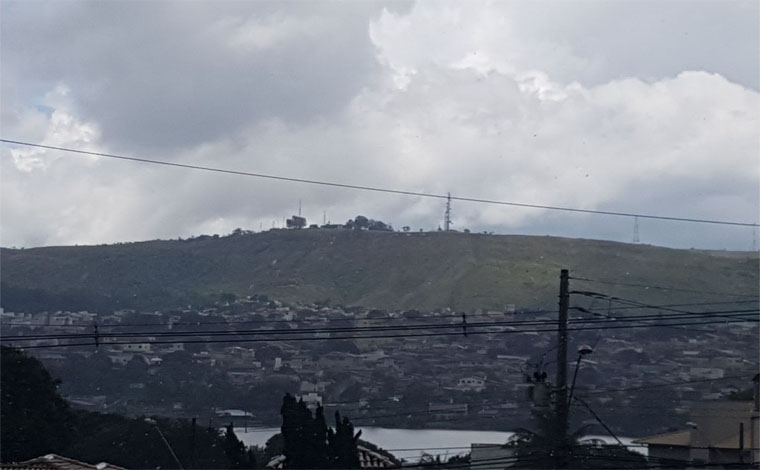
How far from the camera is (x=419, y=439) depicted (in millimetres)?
35938

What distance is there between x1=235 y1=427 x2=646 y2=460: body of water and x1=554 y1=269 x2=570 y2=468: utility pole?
336 inches

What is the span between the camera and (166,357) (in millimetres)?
50094

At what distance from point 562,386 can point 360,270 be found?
72799 mm

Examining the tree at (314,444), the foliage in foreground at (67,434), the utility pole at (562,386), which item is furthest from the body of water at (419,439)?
the utility pole at (562,386)

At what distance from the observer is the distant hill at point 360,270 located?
72.8 meters

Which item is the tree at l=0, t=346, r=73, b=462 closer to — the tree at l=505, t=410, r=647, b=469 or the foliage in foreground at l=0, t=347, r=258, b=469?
Result: the foliage in foreground at l=0, t=347, r=258, b=469

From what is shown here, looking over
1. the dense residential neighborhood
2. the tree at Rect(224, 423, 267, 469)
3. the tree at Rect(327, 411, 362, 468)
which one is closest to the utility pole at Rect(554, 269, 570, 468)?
the tree at Rect(327, 411, 362, 468)

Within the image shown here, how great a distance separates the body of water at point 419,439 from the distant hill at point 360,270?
82.8 ft

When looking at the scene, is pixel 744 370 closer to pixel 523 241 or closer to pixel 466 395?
pixel 466 395

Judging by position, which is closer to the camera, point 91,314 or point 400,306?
point 91,314

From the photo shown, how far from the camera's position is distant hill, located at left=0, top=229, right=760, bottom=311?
72.8m

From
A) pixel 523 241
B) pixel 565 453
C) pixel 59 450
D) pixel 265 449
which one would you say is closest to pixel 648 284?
pixel 523 241

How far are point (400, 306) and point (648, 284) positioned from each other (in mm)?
15100

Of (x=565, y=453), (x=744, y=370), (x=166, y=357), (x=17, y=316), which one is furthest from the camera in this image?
(x=17, y=316)
